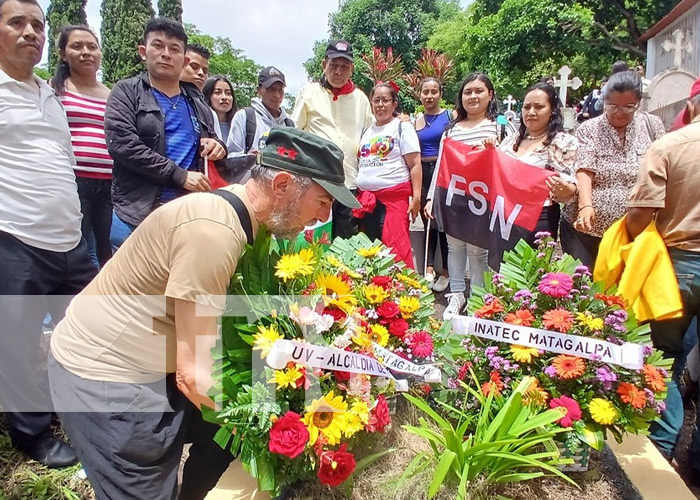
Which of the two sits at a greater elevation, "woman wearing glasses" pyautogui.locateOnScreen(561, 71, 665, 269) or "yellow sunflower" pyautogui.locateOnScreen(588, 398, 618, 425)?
"woman wearing glasses" pyautogui.locateOnScreen(561, 71, 665, 269)

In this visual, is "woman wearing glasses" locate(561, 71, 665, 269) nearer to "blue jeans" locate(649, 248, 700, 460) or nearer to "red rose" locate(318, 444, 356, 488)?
"blue jeans" locate(649, 248, 700, 460)

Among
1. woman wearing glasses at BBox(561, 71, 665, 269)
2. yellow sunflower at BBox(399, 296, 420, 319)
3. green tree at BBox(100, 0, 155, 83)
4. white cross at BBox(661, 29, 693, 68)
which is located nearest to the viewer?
yellow sunflower at BBox(399, 296, 420, 319)

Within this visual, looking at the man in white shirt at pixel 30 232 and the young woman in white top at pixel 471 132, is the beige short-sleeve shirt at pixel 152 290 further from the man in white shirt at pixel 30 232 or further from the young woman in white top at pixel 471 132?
the young woman in white top at pixel 471 132

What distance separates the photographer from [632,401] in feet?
5.91

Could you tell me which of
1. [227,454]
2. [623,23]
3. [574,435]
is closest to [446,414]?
[574,435]

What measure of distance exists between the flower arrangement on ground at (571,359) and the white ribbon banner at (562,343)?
13mm

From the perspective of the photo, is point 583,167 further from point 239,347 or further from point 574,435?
point 239,347

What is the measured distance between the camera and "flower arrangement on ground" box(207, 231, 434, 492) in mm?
1526

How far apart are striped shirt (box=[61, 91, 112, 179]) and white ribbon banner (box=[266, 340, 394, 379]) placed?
219 cm

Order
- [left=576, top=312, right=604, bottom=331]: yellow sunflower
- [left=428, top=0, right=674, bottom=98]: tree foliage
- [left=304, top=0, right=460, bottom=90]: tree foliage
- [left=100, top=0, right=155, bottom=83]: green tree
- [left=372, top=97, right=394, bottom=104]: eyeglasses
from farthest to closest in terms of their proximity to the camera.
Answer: [left=304, top=0, right=460, bottom=90]: tree foliage → [left=428, top=0, right=674, bottom=98]: tree foliage → [left=100, top=0, right=155, bottom=83]: green tree → [left=372, top=97, right=394, bottom=104]: eyeglasses → [left=576, top=312, right=604, bottom=331]: yellow sunflower

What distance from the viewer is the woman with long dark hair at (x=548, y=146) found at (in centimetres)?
316

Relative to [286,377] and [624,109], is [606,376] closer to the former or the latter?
[286,377]

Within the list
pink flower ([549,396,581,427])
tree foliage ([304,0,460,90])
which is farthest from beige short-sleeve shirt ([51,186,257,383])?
tree foliage ([304,0,460,90])

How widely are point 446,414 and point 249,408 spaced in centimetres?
86
